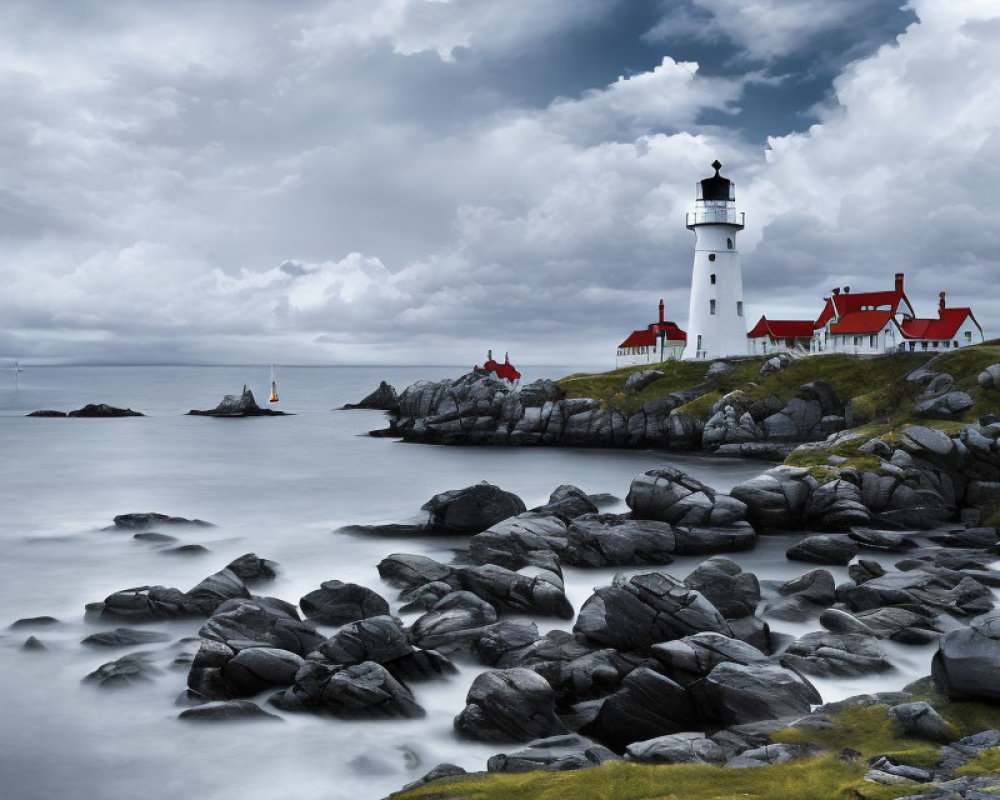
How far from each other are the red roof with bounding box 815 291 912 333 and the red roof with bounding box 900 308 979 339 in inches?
82.7

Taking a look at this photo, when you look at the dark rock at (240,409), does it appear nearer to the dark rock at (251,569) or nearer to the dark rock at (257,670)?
the dark rock at (251,569)

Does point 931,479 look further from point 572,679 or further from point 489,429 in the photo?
point 489,429

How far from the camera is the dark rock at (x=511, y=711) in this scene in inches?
607

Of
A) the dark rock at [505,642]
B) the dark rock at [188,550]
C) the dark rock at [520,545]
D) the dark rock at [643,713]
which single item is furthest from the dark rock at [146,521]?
the dark rock at [643,713]

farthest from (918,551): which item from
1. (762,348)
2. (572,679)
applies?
(762,348)

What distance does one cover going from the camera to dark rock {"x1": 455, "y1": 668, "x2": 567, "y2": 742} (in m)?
15.4

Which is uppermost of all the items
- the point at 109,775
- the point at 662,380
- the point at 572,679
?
the point at 662,380

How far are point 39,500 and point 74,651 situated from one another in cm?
2996

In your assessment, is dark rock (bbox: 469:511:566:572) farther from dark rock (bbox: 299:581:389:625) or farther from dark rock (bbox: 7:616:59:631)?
dark rock (bbox: 7:616:59:631)

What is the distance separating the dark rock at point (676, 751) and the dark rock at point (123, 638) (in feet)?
42.9

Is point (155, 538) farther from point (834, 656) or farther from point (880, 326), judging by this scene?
point (880, 326)

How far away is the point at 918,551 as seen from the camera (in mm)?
30438

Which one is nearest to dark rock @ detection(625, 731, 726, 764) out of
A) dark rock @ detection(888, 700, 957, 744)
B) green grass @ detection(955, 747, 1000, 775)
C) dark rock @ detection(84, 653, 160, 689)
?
dark rock @ detection(888, 700, 957, 744)

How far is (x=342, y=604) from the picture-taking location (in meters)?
22.8
